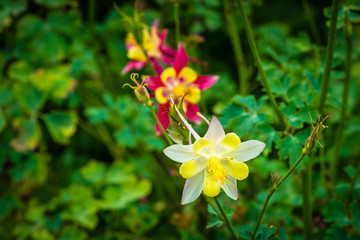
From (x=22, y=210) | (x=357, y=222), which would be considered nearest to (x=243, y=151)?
(x=357, y=222)

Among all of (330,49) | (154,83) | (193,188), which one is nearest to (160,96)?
(154,83)

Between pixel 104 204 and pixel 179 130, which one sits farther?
pixel 104 204

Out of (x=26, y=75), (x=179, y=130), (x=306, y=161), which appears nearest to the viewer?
(x=179, y=130)

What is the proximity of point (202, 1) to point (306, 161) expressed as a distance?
111cm

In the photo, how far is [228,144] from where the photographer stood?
0.62 metres

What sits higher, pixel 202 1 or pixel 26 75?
pixel 202 1

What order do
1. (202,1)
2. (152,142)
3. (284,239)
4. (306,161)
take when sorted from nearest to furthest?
(306,161)
(284,239)
(152,142)
(202,1)

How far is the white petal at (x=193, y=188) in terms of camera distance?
62 centimetres

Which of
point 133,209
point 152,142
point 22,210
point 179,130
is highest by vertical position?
point 179,130

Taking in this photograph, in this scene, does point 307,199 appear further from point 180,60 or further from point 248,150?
point 180,60

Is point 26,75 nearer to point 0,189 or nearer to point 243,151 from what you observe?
point 0,189

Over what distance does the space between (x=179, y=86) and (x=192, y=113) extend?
0.27ft

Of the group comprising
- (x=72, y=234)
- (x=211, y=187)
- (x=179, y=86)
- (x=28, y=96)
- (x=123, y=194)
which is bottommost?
(x=72, y=234)

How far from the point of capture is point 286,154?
740 mm
